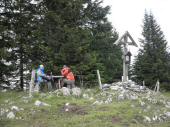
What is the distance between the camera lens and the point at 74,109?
13188mm

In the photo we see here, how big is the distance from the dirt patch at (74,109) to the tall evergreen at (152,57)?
23454 mm

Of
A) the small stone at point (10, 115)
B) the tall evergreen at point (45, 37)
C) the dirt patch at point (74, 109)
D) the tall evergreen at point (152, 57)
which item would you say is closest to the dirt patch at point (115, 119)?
the dirt patch at point (74, 109)

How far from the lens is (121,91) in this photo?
16453 mm

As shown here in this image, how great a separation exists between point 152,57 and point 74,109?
25255mm

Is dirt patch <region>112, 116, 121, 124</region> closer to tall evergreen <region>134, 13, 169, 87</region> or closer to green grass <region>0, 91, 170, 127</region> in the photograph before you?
green grass <region>0, 91, 170, 127</region>

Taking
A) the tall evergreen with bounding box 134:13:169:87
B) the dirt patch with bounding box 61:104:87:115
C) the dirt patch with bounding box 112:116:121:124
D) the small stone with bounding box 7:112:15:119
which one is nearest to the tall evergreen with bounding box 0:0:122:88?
the dirt patch with bounding box 61:104:87:115

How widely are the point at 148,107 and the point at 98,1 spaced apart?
16804 mm

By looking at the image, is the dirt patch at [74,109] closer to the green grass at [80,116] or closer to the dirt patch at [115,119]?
the green grass at [80,116]

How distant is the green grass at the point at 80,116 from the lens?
37.4 ft

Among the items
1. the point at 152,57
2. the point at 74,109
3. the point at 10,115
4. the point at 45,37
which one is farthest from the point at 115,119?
the point at 152,57

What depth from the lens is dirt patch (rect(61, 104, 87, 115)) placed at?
1284cm

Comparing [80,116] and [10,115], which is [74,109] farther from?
[10,115]

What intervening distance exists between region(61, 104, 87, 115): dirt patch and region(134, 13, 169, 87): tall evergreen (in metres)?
23.5

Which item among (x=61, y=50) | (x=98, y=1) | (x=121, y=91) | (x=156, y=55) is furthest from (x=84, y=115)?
(x=156, y=55)
